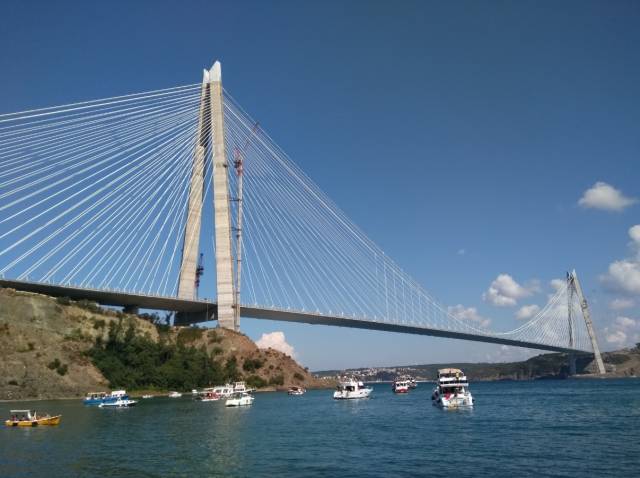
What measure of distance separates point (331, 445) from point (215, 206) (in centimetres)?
7048

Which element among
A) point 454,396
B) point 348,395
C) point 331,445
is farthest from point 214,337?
point 331,445

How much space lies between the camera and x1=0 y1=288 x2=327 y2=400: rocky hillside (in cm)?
7831

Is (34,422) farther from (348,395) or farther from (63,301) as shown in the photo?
(63,301)

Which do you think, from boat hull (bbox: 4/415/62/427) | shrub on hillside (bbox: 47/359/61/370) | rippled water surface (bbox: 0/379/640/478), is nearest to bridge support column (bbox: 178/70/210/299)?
shrub on hillside (bbox: 47/359/61/370)

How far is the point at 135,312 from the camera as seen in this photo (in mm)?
110312


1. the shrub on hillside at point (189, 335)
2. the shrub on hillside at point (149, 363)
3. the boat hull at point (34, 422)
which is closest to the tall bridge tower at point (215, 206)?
the shrub on hillside at point (189, 335)

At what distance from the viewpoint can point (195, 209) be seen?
97.1 meters

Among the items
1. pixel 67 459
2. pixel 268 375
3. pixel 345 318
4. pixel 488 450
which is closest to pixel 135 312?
pixel 268 375

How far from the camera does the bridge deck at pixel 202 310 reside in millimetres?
93625

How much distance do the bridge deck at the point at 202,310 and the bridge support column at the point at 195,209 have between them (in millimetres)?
4241

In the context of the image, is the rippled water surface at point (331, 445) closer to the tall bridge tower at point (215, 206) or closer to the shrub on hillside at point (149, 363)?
the shrub on hillside at point (149, 363)

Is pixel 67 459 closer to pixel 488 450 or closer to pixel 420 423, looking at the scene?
pixel 488 450

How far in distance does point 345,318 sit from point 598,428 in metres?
79.3

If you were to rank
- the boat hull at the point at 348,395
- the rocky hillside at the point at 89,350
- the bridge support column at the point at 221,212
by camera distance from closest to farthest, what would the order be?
the rocky hillside at the point at 89,350, the boat hull at the point at 348,395, the bridge support column at the point at 221,212
